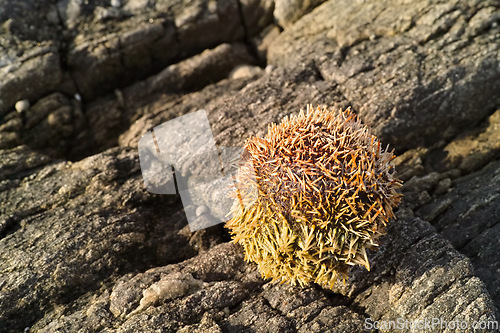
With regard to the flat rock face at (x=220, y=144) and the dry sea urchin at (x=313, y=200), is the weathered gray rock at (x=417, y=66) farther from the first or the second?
the dry sea urchin at (x=313, y=200)

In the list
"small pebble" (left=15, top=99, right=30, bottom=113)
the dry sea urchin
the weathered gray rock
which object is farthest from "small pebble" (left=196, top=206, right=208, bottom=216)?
"small pebble" (left=15, top=99, right=30, bottom=113)

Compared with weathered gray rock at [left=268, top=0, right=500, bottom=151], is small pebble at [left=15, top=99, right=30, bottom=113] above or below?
above

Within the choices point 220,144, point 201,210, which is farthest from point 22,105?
point 201,210

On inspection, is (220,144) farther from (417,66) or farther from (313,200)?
(417,66)

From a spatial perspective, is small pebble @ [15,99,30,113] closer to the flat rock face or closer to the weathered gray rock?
the flat rock face

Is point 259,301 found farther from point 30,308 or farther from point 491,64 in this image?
point 491,64

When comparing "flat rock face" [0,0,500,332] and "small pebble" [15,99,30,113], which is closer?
"flat rock face" [0,0,500,332]

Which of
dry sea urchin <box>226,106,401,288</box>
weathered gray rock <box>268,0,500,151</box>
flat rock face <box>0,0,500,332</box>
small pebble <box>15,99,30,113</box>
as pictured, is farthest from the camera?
small pebble <box>15,99,30,113</box>
